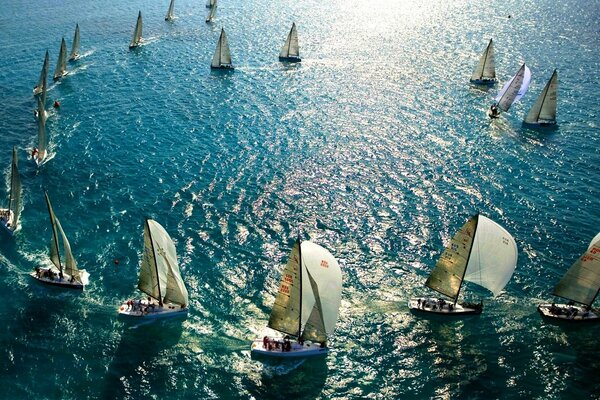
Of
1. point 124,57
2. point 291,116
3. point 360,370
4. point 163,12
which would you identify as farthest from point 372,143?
Result: point 163,12

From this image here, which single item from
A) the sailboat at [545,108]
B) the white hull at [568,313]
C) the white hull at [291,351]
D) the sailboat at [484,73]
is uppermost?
the sailboat at [484,73]

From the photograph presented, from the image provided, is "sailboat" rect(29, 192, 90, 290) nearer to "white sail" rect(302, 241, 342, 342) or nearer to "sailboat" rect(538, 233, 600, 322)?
"white sail" rect(302, 241, 342, 342)

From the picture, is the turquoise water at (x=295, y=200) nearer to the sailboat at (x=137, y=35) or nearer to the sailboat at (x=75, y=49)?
the sailboat at (x=137, y=35)

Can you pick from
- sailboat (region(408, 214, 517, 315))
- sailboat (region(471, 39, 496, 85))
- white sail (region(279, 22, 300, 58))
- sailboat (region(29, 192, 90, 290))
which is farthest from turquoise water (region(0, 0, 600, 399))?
white sail (region(279, 22, 300, 58))

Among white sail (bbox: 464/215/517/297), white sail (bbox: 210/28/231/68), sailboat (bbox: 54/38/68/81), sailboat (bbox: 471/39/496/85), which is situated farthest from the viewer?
white sail (bbox: 210/28/231/68)

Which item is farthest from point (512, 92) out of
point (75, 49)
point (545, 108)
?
point (75, 49)

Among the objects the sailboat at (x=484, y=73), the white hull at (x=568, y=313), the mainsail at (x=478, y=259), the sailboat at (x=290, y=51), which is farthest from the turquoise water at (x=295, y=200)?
the sailboat at (x=290, y=51)
